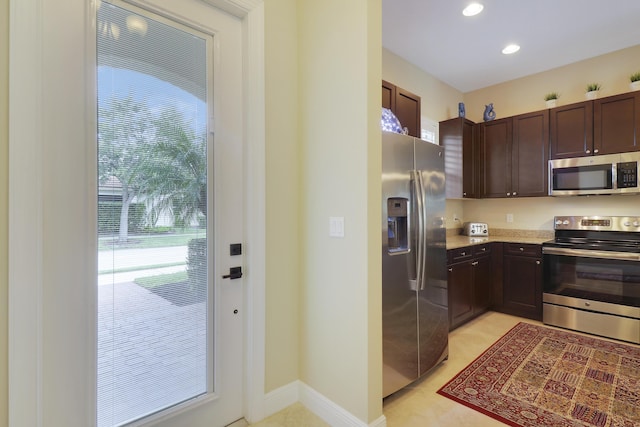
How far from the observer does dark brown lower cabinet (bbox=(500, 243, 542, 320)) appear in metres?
3.39

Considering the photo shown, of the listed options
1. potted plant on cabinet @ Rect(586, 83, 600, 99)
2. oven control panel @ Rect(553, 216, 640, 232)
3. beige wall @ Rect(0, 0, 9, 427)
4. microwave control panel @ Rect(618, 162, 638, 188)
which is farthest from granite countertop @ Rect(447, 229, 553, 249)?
beige wall @ Rect(0, 0, 9, 427)

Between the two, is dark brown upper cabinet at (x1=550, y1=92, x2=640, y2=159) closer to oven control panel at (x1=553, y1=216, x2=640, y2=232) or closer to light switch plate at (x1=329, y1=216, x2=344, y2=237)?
oven control panel at (x1=553, y1=216, x2=640, y2=232)

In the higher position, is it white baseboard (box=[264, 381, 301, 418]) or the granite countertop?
the granite countertop

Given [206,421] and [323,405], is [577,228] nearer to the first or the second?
[323,405]

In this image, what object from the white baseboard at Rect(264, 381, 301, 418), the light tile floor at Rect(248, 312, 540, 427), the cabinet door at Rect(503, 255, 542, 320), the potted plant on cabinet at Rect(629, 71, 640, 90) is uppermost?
the potted plant on cabinet at Rect(629, 71, 640, 90)

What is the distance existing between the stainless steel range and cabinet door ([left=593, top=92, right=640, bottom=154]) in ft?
2.49

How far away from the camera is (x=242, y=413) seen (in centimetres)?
182

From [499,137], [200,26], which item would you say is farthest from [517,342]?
[200,26]

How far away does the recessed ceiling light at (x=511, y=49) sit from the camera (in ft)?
10.8

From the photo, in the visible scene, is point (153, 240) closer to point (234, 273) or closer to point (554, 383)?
point (234, 273)

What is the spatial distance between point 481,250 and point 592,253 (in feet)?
3.23

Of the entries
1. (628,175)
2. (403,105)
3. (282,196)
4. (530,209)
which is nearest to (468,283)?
(530,209)

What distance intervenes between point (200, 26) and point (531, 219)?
429cm

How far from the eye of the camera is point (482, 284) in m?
3.56
